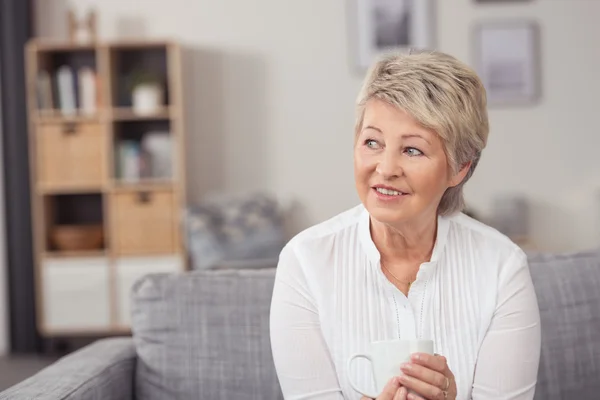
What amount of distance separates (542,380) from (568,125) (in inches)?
144

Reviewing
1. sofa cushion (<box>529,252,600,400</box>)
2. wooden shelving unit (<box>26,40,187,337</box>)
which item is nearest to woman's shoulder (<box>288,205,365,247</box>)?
sofa cushion (<box>529,252,600,400</box>)

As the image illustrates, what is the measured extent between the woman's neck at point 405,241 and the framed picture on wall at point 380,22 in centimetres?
367

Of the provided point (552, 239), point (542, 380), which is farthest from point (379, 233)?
point (552, 239)

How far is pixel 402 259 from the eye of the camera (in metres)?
1.64

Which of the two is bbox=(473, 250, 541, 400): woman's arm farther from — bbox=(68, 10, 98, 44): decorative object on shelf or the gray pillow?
bbox=(68, 10, 98, 44): decorative object on shelf

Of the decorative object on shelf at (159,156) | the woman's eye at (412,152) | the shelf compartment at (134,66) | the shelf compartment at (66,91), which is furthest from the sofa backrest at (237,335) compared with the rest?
the shelf compartment at (134,66)

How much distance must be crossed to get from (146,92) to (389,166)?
3558 millimetres

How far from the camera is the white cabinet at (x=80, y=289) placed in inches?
189

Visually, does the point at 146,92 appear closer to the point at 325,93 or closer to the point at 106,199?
the point at 106,199

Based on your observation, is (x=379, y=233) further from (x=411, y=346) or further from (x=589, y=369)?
(x=589, y=369)

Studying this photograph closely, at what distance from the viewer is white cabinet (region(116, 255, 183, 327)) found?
4.80 metres

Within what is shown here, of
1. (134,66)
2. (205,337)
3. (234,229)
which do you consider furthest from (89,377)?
(134,66)

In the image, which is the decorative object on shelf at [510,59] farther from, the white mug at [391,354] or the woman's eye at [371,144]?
the white mug at [391,354]

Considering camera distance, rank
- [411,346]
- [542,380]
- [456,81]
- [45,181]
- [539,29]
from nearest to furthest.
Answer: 1. [411,346]
2. [456,81]
3. [542,380]
4. [45,181]
5. [539,29]
